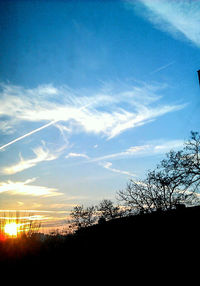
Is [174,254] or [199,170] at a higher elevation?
[199,170]

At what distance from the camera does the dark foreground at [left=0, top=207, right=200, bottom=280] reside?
173 inches

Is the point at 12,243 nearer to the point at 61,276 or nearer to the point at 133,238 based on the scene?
the point at 61,276

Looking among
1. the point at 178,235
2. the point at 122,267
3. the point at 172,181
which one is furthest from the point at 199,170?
the point at 122,267

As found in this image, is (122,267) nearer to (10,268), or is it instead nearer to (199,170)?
(10,268)

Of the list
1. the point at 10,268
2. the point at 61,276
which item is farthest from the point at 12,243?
the point at 61,276

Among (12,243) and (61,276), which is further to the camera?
(12,243)

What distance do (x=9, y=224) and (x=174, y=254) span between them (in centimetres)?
462

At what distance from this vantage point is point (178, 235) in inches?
221

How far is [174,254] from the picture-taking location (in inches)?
185

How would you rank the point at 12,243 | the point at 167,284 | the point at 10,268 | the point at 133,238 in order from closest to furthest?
the point at 167,284 < the point at 10,268 < the point at 12,243 < the point at 133,238

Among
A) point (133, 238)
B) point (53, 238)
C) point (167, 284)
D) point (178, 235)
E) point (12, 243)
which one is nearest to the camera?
point (167, 284)

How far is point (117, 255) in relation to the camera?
16.8 feet

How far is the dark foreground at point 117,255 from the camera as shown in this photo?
4402mm

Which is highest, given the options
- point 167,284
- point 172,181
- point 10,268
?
point 172,181
